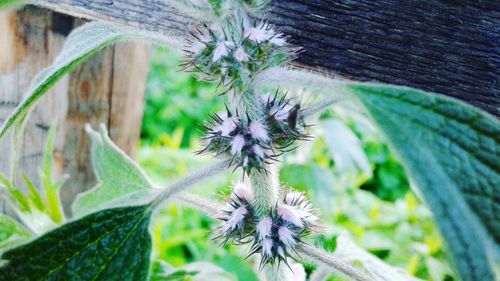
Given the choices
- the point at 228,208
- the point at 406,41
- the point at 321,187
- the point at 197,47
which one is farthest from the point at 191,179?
the point at 321,187

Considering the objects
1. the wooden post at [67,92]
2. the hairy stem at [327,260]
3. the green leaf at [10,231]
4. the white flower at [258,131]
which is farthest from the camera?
the wooden post at [67,92]

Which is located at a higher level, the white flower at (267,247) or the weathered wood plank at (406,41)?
the weathered wood plank at (406,41)

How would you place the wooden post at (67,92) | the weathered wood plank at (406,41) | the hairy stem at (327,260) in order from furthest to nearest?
the wooden post at (67,92)
the weathered wood plank at (406,41)
the hairy stem at (327,260)

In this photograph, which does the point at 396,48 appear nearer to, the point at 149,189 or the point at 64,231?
the point at 149,189

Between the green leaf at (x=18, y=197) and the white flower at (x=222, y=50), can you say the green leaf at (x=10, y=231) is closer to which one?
the green leaf at (x=18, y=197)

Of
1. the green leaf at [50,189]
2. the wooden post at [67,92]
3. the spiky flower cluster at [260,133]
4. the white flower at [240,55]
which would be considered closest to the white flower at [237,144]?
the spiky flower cluster at [260,133]

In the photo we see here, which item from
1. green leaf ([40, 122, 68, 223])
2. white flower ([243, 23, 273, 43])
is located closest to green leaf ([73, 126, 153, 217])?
green leaf ([40, 122, 68, 223])

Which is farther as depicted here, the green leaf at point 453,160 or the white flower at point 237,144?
the white flower at point 237,144

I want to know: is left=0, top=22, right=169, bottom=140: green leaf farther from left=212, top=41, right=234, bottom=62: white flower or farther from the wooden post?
the wooden post

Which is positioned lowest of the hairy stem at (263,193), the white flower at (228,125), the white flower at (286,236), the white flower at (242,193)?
the white flower at (286,236)
